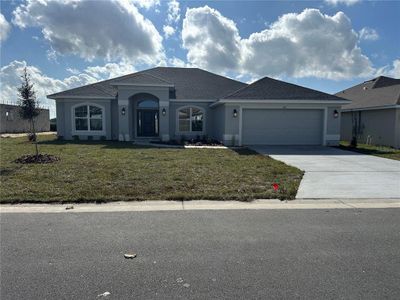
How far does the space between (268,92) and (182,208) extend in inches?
514

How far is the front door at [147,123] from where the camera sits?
21750mm

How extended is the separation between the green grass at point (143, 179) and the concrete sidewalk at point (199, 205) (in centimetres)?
25

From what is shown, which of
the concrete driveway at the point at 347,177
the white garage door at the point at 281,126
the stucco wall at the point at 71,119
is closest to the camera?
the concrete driveway at the point at 347,177

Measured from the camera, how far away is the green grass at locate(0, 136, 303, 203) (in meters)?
6.60

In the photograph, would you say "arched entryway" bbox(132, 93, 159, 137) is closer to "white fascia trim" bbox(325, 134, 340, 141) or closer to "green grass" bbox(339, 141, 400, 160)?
"white fascia trim" bbox(325, 134, 340, 141)

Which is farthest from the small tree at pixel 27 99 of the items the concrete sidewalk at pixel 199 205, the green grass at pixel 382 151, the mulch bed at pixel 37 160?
the green grass at pixel 382 151

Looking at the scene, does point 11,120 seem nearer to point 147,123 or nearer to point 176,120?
point 147,123

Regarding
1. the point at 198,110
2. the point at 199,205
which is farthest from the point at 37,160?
the point at 198,110

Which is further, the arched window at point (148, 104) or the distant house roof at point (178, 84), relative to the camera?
the arched window at point (148, 104)

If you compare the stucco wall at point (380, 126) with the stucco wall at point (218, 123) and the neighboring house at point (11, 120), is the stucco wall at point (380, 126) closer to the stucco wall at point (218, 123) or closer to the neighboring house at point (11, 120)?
the stucco wall at point (218, 123)

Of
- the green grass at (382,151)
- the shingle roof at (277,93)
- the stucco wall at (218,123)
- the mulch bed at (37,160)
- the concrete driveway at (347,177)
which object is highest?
the shingle roof at (277,93)

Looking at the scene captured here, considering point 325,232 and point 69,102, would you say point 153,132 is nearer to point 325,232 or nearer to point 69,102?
point 69,102

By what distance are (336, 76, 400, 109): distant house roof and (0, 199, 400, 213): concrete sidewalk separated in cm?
1421

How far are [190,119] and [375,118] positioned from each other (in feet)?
39.3
